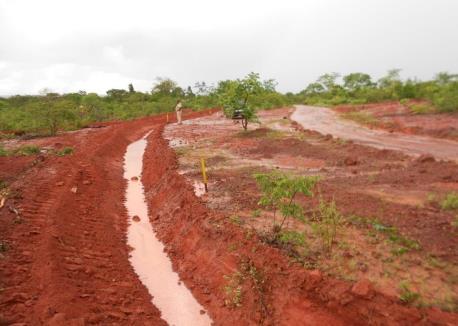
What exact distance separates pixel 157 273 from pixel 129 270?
0.58m

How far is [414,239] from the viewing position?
256 inches

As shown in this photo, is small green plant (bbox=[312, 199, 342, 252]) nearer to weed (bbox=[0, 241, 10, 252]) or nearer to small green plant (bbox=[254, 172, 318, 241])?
small green plant (bbox=[254, 172, 318, 241])

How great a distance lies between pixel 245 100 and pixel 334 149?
609 cm

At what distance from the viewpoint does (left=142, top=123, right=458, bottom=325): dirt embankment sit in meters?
5.27

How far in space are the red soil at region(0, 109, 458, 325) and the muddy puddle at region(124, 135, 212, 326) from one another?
0.18 m

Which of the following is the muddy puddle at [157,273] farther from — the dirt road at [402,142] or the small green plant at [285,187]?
the dirt road at [402,142]

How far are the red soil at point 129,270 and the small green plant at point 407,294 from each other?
0.13 m

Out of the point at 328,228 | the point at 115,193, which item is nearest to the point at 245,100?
the point at 115,193

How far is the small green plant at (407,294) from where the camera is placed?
514 cm

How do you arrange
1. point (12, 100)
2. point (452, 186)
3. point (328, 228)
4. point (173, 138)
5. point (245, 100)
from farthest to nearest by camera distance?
point (12, 100) < point (173, 138) < point (245, 100) < point (452, 186) < point (328, 228)

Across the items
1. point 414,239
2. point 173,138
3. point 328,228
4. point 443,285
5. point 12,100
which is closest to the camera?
point 443,285

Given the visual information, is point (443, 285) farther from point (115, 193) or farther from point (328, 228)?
point (115, 193)

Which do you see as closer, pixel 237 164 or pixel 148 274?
pixel 148 274

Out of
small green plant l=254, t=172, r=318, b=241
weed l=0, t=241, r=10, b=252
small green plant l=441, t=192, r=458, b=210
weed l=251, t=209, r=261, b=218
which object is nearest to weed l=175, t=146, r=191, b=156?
weed l=251, t=209, r=261, b=218
